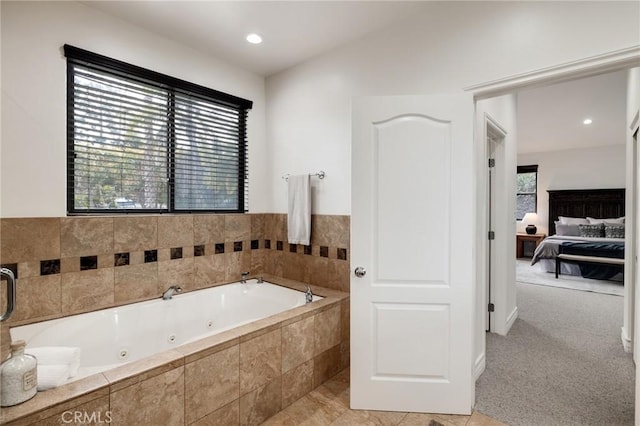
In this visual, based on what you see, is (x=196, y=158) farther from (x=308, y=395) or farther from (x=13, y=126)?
(x=308, y=395)

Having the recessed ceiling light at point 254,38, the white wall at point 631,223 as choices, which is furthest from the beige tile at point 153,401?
the white wall at point 631,223

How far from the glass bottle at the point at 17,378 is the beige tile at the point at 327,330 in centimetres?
157

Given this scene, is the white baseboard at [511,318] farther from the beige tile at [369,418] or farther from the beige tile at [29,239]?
the beige tile at [29,239]

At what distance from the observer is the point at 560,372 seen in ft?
8.55

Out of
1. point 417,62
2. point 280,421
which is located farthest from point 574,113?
point 280,421

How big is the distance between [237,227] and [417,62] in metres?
2.18

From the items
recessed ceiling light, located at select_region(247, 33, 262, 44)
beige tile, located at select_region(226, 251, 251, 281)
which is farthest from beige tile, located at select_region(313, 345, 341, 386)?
recessed ceiling light, located at select_region(247, 33, 262, 44)

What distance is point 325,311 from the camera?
2.49 meters

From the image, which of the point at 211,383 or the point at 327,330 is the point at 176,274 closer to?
the point at 211,383

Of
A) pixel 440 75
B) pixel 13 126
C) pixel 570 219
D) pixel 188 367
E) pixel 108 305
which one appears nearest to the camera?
pixel 188 367

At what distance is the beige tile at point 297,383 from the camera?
2.16m

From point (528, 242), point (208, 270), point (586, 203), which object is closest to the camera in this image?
point (208, 270)

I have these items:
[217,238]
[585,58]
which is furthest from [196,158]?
[585,58]

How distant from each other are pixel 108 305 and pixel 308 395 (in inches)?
63.3
